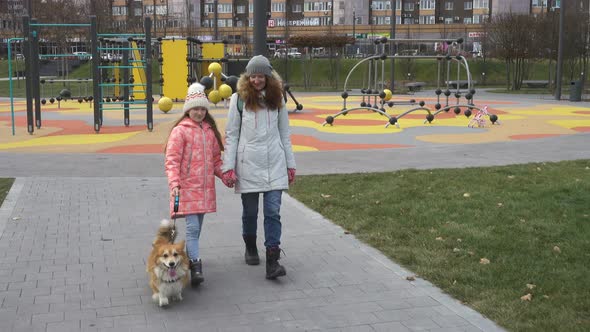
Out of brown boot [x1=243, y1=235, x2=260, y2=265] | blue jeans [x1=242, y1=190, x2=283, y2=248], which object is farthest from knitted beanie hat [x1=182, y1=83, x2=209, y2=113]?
brown boot [x1=243, y1=235, x2=260, y2=265]

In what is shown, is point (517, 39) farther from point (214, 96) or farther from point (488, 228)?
point (488, 228)

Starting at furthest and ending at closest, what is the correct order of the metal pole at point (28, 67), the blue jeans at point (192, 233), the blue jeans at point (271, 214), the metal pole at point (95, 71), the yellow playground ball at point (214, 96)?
the yellow playground ball at point (214, 96), the metal pole at point (28, 67), the metal pole at point (95, 71), the blue jeans at point (271, 214), the blue jeans at point (192, 233)

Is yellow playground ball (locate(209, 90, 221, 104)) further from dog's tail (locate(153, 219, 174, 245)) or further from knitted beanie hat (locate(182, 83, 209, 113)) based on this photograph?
dog's tail (locate(153, 219, 174, 245))

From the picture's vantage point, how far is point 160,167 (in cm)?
1162

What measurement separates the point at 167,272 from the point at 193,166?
95 cm

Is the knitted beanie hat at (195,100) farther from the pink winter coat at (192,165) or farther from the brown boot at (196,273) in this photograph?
the brown boot at (196,273)

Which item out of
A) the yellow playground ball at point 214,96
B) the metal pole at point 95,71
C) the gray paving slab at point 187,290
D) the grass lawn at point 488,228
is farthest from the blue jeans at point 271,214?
the yellow playground ball at point 214,96

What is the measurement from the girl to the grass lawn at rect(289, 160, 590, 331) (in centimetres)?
184

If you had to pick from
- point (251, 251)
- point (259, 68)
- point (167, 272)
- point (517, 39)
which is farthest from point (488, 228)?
point (517, 39)

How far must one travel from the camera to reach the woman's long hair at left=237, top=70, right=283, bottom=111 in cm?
559

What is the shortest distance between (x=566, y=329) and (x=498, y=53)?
42699 mm

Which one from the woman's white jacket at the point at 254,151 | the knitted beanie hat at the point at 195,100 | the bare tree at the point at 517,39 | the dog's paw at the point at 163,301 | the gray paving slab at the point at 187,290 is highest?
the bare tree at the point at 517,39

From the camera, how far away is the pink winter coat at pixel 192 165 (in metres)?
5.50

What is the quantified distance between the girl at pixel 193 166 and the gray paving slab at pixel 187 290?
16.4 inches
